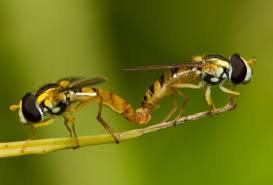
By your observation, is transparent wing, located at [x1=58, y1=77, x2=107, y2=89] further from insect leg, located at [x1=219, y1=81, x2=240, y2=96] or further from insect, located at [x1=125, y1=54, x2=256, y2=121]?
insect leg, located at [x1=219, y1=81, x2=240, y2=96]

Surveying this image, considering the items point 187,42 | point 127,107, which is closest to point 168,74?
point 127,107

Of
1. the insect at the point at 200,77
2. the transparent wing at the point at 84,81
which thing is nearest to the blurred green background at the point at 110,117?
the insect at the point at 200,77

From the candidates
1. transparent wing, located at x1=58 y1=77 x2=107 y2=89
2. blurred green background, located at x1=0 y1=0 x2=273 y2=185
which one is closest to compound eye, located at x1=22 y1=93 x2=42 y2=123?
transparent wing, located at x1=58 y1=77 x2=107 y2=89

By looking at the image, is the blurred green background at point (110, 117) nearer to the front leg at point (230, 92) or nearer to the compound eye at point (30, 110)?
the front leg at point (230, 92)

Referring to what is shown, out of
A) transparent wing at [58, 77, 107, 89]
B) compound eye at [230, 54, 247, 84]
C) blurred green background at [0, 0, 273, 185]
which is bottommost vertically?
blurred green background at [0, 0, 273, 185]

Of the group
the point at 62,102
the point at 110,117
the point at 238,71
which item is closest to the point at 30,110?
the point at 62,102

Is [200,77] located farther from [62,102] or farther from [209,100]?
[62,102]
